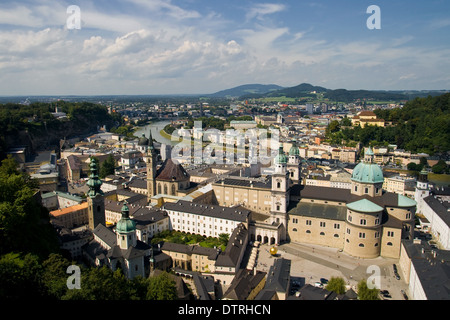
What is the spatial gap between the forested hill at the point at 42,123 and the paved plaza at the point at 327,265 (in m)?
48.0

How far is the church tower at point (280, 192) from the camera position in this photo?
3172cm

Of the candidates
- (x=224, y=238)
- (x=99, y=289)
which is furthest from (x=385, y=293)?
(x=99, y=289)

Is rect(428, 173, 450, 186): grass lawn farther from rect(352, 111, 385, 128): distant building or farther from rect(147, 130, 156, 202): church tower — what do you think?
rect(147, 130, 156, 202): church tower

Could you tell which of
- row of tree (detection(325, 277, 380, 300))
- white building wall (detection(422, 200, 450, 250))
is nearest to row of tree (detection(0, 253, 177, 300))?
row of tree (detection(325, 277, 380, 300))

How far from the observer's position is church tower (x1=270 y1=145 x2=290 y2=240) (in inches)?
1249

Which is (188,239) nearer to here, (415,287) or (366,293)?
(366,293)

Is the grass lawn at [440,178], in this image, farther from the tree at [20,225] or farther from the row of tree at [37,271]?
the tree at [20,225]

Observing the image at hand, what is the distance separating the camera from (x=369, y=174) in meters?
30.9

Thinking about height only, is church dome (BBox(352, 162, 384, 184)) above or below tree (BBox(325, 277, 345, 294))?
above

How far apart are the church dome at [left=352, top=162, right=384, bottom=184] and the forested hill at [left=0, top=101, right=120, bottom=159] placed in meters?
52.6

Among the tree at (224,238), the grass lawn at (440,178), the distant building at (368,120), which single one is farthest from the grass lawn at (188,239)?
the distant building at (368,120)

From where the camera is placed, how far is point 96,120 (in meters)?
109

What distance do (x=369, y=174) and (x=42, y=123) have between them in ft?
237
